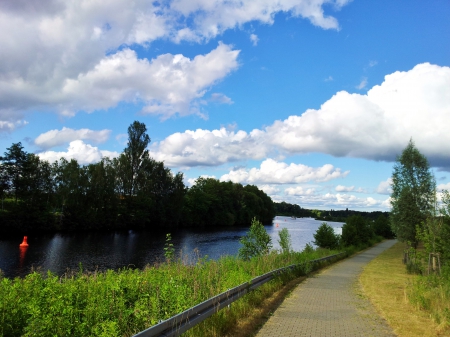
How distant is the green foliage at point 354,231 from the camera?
40062 mm

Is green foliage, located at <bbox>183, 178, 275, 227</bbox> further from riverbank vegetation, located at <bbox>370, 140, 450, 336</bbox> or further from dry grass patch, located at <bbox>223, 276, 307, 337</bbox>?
dry grass patch, located at <bbox>223, 276, 307, 337</bbox>

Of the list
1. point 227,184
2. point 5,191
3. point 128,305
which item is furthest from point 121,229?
point 128,305

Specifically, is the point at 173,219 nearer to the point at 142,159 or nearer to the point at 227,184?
the point at 142,159

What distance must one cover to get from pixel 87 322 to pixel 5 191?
2113 inches

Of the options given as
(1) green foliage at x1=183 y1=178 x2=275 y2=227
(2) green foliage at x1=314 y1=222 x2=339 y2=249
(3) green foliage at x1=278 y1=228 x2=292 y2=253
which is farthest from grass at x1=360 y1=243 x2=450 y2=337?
(1) green foliage at x1=183 y1=178 x2=275 y2=227

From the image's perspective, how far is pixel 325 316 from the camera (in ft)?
26.1

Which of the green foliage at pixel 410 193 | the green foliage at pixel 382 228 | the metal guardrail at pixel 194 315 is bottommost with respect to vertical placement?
the green foliage at pixel 382 228

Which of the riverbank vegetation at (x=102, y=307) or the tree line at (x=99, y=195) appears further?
the tree line at (x=99, y=195)

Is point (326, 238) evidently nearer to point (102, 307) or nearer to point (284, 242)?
point (284, 242)

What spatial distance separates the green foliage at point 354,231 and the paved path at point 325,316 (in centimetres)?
2963

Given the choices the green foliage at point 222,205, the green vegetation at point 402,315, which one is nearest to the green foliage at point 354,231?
the green vegetation at point 402,315

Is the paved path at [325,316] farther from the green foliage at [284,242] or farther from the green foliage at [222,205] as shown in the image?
the green foliage at [222,205]

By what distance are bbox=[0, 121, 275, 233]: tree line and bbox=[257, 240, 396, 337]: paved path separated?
47464 millimetres

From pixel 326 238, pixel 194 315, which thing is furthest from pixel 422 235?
pixel 326 238
